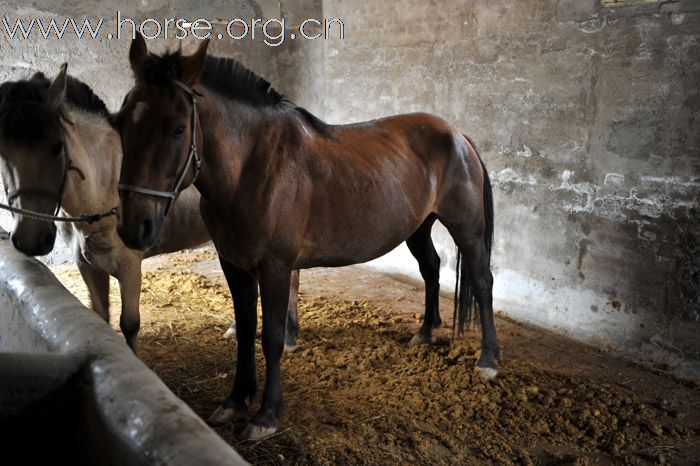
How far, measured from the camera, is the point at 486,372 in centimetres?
341

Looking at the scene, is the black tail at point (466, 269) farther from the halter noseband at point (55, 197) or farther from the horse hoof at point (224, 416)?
the halter noseband at point (55, 197)

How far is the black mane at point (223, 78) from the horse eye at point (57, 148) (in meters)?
0.70

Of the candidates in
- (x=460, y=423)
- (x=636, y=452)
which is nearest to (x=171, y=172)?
(x=460, y=423)

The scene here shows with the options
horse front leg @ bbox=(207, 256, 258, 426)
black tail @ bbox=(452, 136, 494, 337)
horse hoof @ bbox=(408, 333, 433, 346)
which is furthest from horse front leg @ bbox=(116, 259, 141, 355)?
black tail @ bbox=(452, 136, 494, 337)

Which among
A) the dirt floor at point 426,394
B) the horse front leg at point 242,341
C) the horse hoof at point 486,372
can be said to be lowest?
the dirt floor at point 426,394

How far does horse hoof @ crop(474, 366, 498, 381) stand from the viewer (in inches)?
133

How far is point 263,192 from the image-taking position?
2555 mm

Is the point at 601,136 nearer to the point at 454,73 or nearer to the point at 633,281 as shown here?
the point at 633,281

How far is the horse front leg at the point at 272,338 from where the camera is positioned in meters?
2.63

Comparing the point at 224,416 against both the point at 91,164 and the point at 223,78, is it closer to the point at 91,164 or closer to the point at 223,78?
the point at 91,164

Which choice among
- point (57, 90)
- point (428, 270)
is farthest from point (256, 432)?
point (57, 90)

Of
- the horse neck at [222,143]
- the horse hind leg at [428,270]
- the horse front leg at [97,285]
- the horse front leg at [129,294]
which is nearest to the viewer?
the horse neck at [222,143]

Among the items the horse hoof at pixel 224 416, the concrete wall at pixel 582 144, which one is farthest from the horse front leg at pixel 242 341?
the concrete wall at pixel 582 144

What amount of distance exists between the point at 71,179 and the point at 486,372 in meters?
2.59
